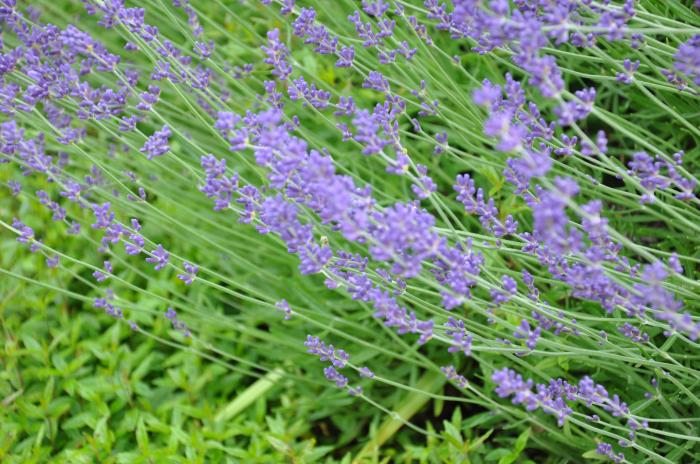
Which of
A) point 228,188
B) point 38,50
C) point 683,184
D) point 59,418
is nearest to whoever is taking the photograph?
point 683,184

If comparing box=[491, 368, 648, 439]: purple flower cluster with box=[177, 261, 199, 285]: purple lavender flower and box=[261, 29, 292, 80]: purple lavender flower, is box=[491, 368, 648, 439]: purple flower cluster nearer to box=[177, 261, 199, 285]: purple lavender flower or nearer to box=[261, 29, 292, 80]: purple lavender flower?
box=[177, 261, 199, 285]: purple lavender flower

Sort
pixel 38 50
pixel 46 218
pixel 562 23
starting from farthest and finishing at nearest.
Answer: pixel 46 218, pixel 38 50, pixel 562 23

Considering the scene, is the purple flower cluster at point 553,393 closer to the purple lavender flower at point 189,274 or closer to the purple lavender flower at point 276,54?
the purple lavender flower at point 189,274

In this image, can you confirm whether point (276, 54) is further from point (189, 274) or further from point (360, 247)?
point (360, 247)

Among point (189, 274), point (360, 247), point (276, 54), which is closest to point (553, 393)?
point (360, 247)

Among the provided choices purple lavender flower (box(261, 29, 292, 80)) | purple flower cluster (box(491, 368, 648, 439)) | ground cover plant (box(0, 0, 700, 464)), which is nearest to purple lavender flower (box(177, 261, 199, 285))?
ground cover plant (box(0, 0, 700, 464))

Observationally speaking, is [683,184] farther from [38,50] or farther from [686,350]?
[38,50]

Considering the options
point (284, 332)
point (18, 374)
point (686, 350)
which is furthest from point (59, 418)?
point (686, 350)

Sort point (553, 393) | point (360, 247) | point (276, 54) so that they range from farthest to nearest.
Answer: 1. point (360, 247)
2. point (276, 54)
3. point (553, 393)
